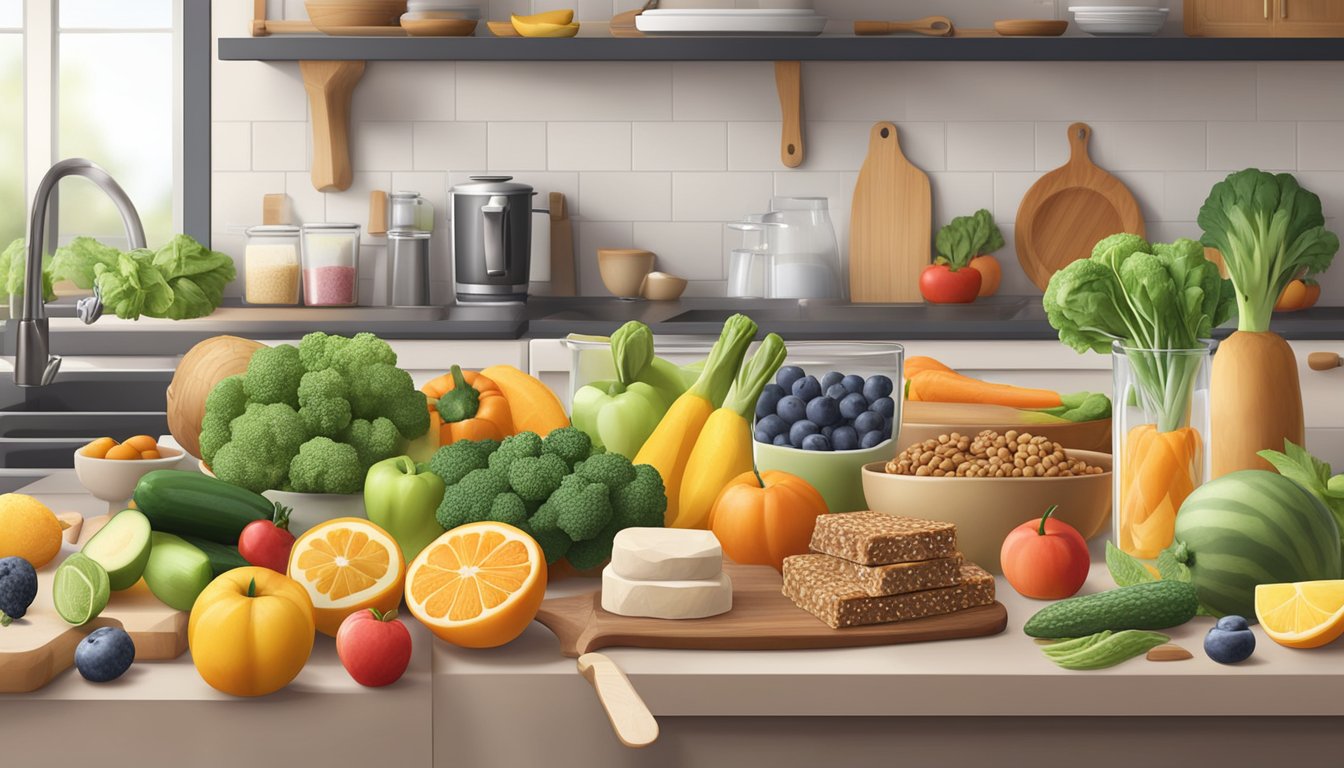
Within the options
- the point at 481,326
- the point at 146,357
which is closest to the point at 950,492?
the point at 481,326

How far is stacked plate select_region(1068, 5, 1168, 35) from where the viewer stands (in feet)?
12.0

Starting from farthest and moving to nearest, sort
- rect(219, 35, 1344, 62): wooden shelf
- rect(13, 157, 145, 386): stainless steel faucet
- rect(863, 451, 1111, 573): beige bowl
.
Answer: rect(219, 35, 1344, 62): wooden shelf, rect(13, 157, 145, 386): stainless steel faucet, rect(863, 451, 1111, 573): beige bowl

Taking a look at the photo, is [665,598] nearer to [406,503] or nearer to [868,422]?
[406,503]

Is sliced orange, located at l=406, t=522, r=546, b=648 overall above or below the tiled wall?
below

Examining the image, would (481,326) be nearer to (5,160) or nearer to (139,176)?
(139,176)

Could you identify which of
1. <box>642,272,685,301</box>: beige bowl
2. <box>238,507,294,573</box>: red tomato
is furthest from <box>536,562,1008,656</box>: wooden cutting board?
<box>642,272,685,301</box>: beige bowl

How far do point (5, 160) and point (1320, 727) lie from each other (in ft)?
61.5

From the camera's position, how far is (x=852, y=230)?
3.91 m

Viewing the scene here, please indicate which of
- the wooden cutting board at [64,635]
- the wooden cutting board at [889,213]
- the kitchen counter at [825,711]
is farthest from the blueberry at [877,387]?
the wooden cutting board at [889,213]

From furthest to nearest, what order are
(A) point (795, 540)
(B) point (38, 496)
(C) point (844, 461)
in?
(B) point (38, 496)
(C) point (844, 461)
(A) point (795, 540)

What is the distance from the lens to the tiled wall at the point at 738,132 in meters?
3.90

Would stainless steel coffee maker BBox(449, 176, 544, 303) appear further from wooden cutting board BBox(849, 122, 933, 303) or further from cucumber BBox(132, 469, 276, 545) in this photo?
cucumber BBox(132, 469, 276, 545)

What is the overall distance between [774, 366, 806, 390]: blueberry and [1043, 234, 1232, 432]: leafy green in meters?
0.31

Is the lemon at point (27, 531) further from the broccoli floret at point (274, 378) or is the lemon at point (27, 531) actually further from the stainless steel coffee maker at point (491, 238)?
the stainless steel coffee maker at point (491, 238)
